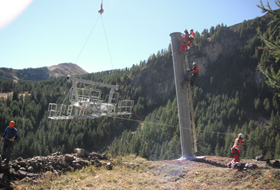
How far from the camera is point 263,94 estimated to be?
85.4 m

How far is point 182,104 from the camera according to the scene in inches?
490

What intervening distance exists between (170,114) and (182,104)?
212ft

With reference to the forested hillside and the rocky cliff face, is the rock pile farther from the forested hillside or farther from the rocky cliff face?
the rocky cliff face

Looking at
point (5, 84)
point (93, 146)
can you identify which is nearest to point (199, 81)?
point (93, 146)

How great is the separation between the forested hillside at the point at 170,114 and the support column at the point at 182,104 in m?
35.1

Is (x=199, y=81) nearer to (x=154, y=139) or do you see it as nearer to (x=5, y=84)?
(x=154, y=139)

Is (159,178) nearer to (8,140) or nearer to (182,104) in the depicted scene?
(182,104)

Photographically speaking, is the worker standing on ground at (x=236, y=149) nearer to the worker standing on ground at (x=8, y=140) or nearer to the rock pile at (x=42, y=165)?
the rock pile at (x=42, y=165)

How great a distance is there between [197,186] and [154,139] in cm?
5773

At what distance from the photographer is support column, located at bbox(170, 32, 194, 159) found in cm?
1219

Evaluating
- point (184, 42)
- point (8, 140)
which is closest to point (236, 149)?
point (184, 42)

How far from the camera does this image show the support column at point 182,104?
12.2 metres

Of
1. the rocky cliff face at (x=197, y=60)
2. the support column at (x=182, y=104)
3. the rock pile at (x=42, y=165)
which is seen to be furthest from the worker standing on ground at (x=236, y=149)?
the rocky cliff face at (x=197, y=60)

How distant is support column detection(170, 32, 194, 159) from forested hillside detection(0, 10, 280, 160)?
3509 centimetres
